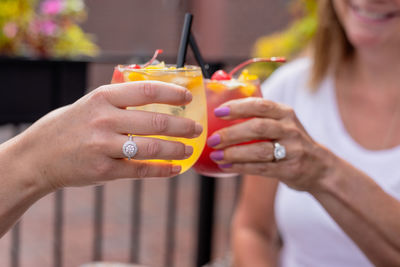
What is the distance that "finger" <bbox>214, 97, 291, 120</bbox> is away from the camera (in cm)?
109

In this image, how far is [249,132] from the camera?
3.62 ft

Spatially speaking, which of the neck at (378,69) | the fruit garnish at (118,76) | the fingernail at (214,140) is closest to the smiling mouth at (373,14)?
the neck at (378,69)

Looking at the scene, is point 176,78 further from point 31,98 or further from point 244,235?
point 31,98

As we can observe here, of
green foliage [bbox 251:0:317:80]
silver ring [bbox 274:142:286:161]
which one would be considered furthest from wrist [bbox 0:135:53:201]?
green foliage [bbox 251:0:317:80]

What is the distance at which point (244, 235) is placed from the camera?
1.95m

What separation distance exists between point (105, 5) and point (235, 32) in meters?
2.36

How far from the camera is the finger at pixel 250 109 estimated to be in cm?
109

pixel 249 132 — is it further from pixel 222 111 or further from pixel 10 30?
pixel 10 30

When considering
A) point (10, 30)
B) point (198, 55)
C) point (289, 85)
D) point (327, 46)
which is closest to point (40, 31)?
point (10, 30)

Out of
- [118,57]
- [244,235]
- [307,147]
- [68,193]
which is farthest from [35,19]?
[68,193]

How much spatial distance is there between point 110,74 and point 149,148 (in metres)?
0.49

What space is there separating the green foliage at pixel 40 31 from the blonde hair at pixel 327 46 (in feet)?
4.36

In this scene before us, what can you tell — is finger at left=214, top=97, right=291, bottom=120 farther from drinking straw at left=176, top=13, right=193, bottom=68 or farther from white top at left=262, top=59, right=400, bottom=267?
white top at left=262, top=59, right=400, bottom=267

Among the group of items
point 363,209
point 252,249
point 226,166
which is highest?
point 226,166
